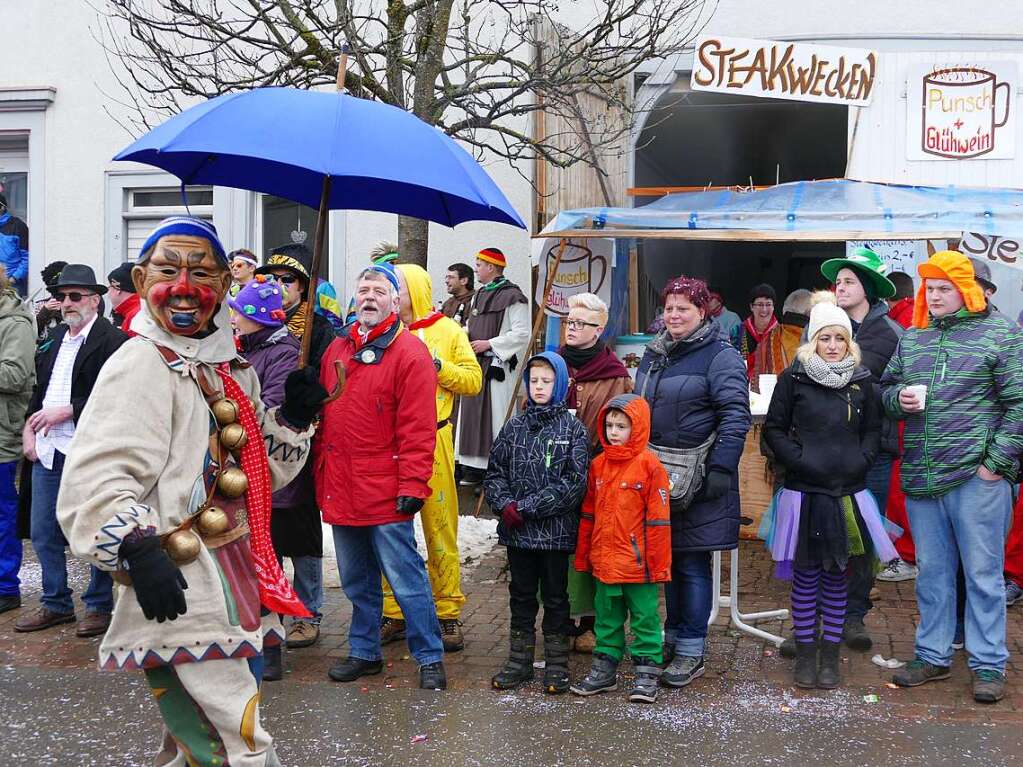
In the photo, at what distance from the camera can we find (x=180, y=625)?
3.17 meters

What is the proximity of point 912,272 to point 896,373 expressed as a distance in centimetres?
456

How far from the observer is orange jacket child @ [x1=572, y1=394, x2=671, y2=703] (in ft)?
17.1

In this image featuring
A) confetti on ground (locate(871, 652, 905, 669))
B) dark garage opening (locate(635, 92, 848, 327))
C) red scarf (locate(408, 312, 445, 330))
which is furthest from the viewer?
dark garage opening (locate(635, 92, 848, 327))

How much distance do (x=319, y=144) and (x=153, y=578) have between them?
151 cm

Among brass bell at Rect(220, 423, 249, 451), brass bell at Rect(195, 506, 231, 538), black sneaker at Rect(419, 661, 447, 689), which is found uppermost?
brass bell at Rect(220, 423, 249, 451)

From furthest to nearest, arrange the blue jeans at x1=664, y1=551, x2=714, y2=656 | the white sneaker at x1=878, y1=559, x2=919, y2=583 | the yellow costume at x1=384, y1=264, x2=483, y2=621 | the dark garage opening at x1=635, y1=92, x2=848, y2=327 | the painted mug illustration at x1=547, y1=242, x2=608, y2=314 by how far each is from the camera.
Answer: the dark garage opening at x1=635, y1=92, x2=848, y2=327, the painted mug illustration at x1=547, y1=242, x2=608, y2=314, the white sneaker at x1=878, y1=559, x2=919, y2=583, the yellow costume at x1=384, y1=264, x2=483, y2=621, the blue jeans at x1=664, y1=551, x2=714, y2=656

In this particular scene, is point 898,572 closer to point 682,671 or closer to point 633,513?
point 682,671

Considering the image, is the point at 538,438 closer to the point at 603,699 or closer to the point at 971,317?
the point at 603,699

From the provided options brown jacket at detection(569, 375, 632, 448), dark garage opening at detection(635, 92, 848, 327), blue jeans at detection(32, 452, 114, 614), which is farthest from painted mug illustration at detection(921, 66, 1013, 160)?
blue jeans at detection(32, 452, 114, 614)

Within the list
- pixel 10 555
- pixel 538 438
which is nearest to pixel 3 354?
pixel 10 555

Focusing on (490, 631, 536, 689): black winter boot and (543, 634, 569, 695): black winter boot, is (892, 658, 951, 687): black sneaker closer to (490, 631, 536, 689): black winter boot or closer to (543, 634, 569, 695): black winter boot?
(543, 634, 569, 695): black winter boot

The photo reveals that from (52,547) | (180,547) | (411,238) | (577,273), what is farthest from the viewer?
(577,273)

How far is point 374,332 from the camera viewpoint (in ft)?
17.5

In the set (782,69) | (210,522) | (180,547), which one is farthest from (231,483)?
(782,69)
